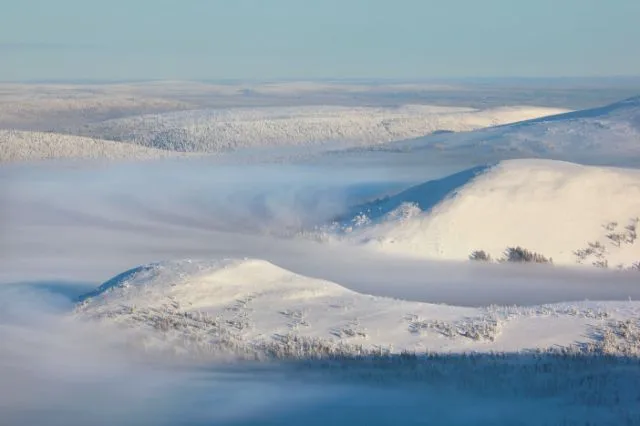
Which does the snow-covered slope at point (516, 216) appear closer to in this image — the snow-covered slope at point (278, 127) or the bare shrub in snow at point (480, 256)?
the bare shrub in snow at point (480, 256)

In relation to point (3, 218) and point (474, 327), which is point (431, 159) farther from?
point (474, 327)

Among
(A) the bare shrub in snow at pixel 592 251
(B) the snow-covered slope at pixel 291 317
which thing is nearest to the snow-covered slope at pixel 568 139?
(A) the bare shrub in snow at pixel 592 251

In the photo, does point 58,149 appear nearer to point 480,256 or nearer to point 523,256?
point 480,256

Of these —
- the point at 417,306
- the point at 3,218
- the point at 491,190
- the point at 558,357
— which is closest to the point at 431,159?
the point at 491,190

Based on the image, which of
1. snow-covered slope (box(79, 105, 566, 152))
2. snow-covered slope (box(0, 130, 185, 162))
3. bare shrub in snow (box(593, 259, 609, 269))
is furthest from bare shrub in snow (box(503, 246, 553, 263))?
snow-covered slope (box(79, 105, 566, 152))

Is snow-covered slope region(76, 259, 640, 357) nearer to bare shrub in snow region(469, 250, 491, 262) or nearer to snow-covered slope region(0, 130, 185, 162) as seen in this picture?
bare shrub in snow region(469, 250, 491, 262)
